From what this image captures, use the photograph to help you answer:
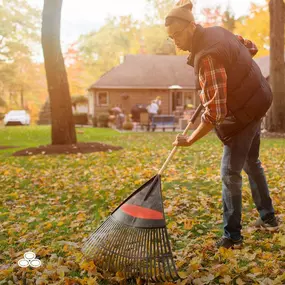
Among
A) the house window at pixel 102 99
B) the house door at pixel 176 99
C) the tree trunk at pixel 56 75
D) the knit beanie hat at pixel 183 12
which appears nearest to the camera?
the knit beanie hat at pixel 183 12

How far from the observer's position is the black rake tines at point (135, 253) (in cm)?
314

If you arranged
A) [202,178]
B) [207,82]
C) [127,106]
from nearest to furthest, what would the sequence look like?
[207,82] → [202,178] → [127,106]

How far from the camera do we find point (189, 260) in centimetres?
364

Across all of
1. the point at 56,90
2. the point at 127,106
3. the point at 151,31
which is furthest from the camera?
the point at 151,31

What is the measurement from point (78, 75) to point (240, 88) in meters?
47.5

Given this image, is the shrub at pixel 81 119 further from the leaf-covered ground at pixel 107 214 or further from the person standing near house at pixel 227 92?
the person standing near house at pixel 227 92

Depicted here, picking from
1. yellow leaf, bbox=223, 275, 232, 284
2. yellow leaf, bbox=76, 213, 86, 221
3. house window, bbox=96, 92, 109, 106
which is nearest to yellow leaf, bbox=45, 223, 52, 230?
yellow leaf, bbox=76, 213, 86, 221

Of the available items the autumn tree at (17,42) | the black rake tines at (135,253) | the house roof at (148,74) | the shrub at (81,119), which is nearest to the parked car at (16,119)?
the autumn tree at (17,42)

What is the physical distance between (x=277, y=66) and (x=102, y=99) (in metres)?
19.4

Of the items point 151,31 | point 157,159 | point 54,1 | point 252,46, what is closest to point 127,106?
point 151,31

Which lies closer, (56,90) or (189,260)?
(189,260)

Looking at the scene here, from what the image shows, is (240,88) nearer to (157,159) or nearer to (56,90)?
(157,159)

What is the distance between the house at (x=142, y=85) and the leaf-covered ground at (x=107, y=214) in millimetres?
23501

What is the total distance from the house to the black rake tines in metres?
29.3
